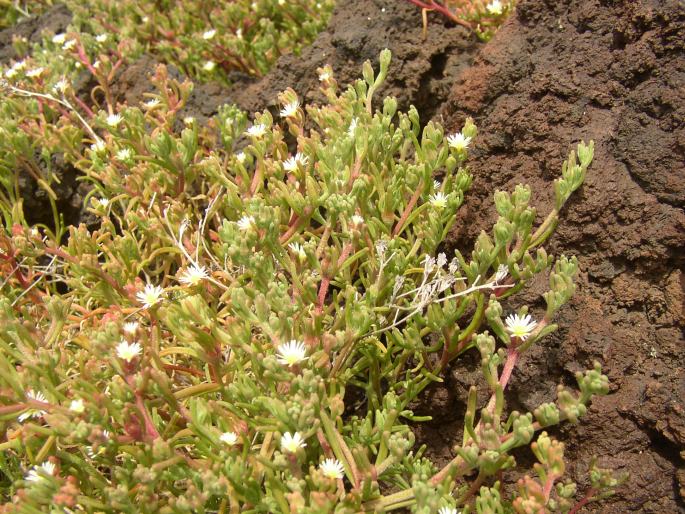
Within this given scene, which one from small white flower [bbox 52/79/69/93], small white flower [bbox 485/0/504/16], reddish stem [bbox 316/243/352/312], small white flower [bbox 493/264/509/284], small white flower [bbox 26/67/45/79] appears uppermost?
small white flower [bbox 26/67/45/79]

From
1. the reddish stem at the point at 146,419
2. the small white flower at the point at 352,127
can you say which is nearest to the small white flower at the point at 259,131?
the small white flower at the point at 352,127

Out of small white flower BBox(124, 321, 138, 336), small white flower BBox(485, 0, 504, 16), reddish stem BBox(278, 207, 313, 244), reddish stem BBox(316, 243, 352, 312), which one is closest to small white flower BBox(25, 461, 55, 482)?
small white flower BBox(124, 321, 138, 336)

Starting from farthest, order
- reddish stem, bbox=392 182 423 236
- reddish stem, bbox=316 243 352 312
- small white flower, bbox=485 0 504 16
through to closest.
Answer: small white flower, bbox=485 0 504 16 < reddish stem, bbox=392 182 423 236 < reddish stem, bbox=316 243 352 312

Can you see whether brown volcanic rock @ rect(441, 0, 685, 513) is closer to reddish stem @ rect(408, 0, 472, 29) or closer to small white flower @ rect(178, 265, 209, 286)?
reddish stem @ rect(408, 0, 472, 29)

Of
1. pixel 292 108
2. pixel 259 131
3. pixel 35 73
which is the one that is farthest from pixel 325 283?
pixel 35 73

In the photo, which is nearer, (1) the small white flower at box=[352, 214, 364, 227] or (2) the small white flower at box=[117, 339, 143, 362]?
(2) the small white flower at box=[117, 339, 143, 362]

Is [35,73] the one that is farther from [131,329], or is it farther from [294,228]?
[131,329]

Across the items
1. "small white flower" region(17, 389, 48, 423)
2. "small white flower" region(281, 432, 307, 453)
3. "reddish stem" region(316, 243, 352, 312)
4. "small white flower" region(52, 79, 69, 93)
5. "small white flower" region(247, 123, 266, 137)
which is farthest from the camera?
"small white flower" region(52, 79, 69, 93)
